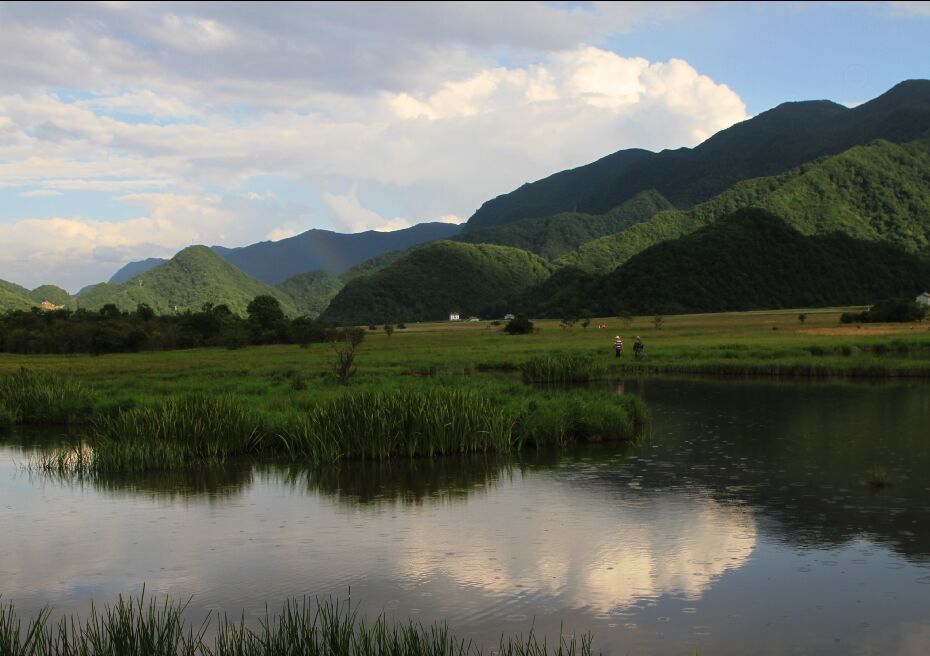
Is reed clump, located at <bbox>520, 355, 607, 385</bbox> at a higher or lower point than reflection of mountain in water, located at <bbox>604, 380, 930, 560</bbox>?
higher

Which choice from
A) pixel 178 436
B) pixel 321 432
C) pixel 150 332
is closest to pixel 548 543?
pixel 321 432

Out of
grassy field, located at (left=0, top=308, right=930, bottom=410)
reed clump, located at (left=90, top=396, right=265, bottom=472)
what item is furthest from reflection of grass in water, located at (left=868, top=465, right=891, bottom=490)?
grassy field, located at (left=0, top=308, right=930, bottom=410)

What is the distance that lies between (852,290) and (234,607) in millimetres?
167430

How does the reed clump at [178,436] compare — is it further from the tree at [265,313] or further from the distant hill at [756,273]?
the distant hill at [756,273]

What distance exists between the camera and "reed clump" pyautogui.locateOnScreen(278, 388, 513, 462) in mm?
22031

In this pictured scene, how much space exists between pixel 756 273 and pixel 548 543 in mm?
158868

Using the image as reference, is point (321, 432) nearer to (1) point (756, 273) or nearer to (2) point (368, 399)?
(2) point (368, 399)

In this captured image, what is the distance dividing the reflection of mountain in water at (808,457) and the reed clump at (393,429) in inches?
172

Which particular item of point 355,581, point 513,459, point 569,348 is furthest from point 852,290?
point 355,581

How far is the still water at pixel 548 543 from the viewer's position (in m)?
10.7

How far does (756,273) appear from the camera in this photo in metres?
163

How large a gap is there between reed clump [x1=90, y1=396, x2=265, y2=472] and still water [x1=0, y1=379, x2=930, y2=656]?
107 cm

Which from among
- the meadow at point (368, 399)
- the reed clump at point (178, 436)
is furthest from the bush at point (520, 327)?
the reed clump at point (178, 436)

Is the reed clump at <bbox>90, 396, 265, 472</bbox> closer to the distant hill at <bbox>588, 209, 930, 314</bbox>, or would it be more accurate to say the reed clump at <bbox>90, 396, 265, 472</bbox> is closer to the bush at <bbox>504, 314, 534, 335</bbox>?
the bush at <bbox>504, 314, 534, 335</bbox>
